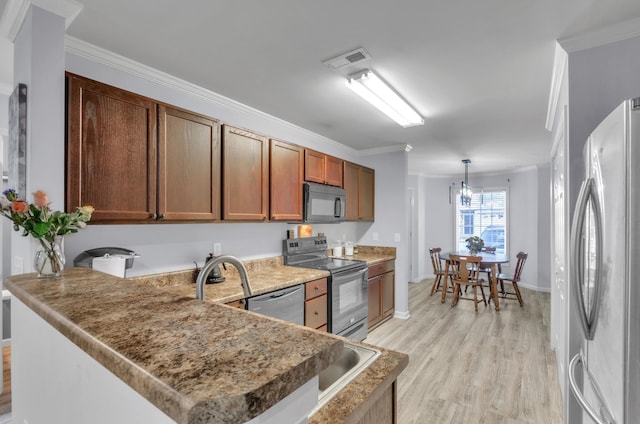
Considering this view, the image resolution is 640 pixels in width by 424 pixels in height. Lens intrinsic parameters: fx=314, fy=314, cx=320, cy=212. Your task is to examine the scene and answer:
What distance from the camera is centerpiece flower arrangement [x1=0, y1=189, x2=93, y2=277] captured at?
1.31m

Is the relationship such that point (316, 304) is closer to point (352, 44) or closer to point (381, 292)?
point (381, 292)

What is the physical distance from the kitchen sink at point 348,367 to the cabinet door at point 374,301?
262cm

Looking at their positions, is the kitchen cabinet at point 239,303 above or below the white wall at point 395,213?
below

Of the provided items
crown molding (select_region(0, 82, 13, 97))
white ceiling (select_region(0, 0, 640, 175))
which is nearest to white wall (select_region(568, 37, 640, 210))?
white ceiling (select_region(0, 0, 640, 175))

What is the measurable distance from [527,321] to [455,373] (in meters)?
2.10

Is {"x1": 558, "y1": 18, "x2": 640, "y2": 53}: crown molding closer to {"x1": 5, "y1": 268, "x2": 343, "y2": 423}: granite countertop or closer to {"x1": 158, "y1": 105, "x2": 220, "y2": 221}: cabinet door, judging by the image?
{"x1": 5, "y1": 268, "x2": 343, "y2": 423}: granite countertop

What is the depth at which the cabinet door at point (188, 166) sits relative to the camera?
2070mm

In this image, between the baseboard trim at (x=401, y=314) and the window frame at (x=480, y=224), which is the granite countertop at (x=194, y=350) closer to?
the baseboard trim at (x=401, y=314)

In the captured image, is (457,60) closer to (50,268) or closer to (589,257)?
(589,257)

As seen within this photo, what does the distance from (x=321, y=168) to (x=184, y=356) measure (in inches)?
123

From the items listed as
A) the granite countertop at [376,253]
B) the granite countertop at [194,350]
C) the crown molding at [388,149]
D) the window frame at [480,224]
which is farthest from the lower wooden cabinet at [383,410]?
the window frame at [480,224]

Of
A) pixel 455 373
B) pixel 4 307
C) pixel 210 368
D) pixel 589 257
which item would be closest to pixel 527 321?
pixel 455 373

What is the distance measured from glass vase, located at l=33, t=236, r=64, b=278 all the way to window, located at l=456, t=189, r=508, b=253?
7.23 meters

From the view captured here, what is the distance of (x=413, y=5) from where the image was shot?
1.52m
